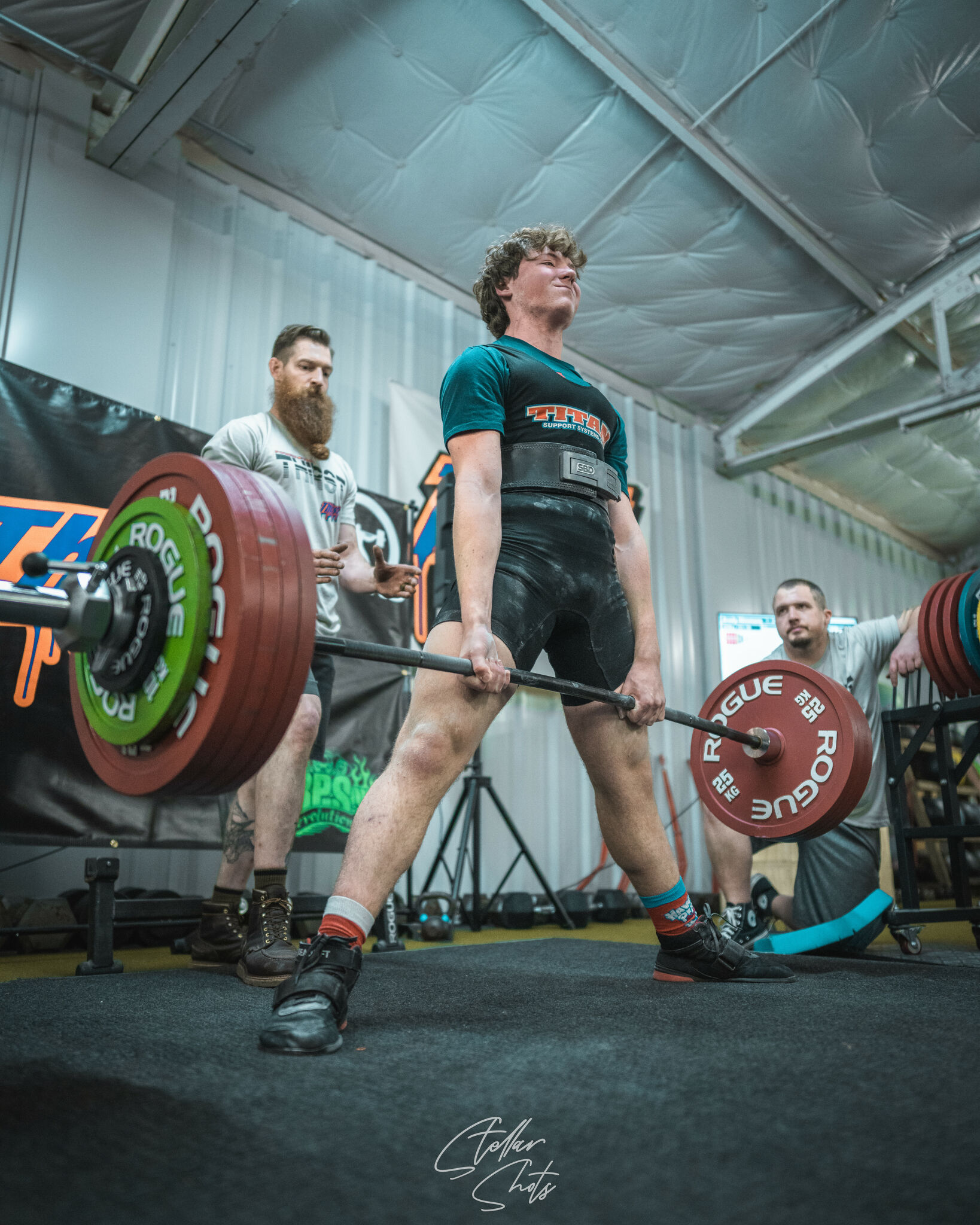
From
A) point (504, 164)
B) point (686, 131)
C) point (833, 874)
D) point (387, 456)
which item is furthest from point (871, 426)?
point (833, 874)

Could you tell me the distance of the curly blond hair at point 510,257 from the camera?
1870 mm

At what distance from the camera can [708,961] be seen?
69.1 inches

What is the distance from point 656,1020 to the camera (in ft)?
4.39

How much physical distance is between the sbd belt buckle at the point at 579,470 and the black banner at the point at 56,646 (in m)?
1.78

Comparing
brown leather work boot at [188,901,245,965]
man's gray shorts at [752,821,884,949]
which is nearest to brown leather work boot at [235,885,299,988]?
brown leather work boot at [188,901,245,965]

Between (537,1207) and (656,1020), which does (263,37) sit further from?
(537,1207)

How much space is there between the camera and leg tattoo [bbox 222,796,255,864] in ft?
7.10

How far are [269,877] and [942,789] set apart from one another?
6.52 ft

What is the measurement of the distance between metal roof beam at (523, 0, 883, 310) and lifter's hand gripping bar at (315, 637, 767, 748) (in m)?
3.09

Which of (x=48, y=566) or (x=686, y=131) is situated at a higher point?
(x=686, y=131)

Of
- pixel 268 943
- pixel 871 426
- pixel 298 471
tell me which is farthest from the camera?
pixel 871 426

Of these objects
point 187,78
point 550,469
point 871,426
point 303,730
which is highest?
point 187,78

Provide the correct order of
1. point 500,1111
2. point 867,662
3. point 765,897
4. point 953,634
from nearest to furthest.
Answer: point 500,1111 < point 953,634 < point 765,897 < point 867,662

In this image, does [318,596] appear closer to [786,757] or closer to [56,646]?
[786,757]
